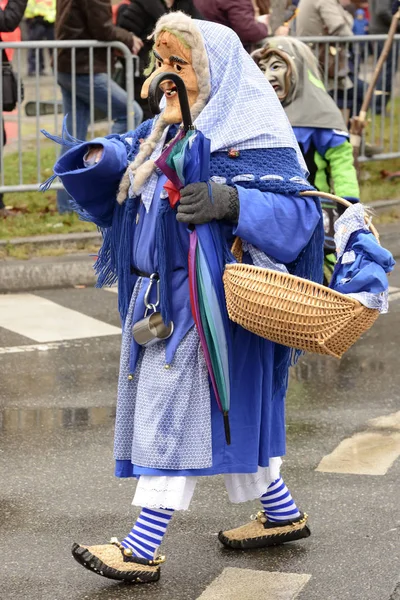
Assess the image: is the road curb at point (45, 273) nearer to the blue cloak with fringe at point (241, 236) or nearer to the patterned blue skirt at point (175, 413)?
the blue cloak with fringe at point (241, 236)

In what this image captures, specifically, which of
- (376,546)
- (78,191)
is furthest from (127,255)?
(376,546)

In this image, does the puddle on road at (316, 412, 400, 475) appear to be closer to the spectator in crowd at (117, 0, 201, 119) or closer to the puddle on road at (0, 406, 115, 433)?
the puddle on road at (0, 406, 115, 433)

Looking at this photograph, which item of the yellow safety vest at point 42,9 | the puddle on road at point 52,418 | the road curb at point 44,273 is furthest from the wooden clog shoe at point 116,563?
the yellow safety vest at point 42,9

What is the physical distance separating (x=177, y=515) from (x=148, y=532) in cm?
61

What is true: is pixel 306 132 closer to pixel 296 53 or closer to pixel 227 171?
pixel 296 53

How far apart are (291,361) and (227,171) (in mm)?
720

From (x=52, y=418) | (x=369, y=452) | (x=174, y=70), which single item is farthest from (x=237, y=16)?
(x=174, y=70)

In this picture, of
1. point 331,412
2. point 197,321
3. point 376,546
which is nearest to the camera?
point 197,321

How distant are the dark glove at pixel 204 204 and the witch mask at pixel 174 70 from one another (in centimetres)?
25

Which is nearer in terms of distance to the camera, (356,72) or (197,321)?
(197,321)

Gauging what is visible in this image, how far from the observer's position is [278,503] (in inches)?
177

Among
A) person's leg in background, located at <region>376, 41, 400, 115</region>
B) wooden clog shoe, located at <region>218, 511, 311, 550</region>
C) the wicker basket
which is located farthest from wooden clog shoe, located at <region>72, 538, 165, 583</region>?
person's leg in background, located at <region>376, 41, 400, 115</region>

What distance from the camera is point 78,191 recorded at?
165 inches

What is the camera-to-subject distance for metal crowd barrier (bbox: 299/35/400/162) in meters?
11.5
